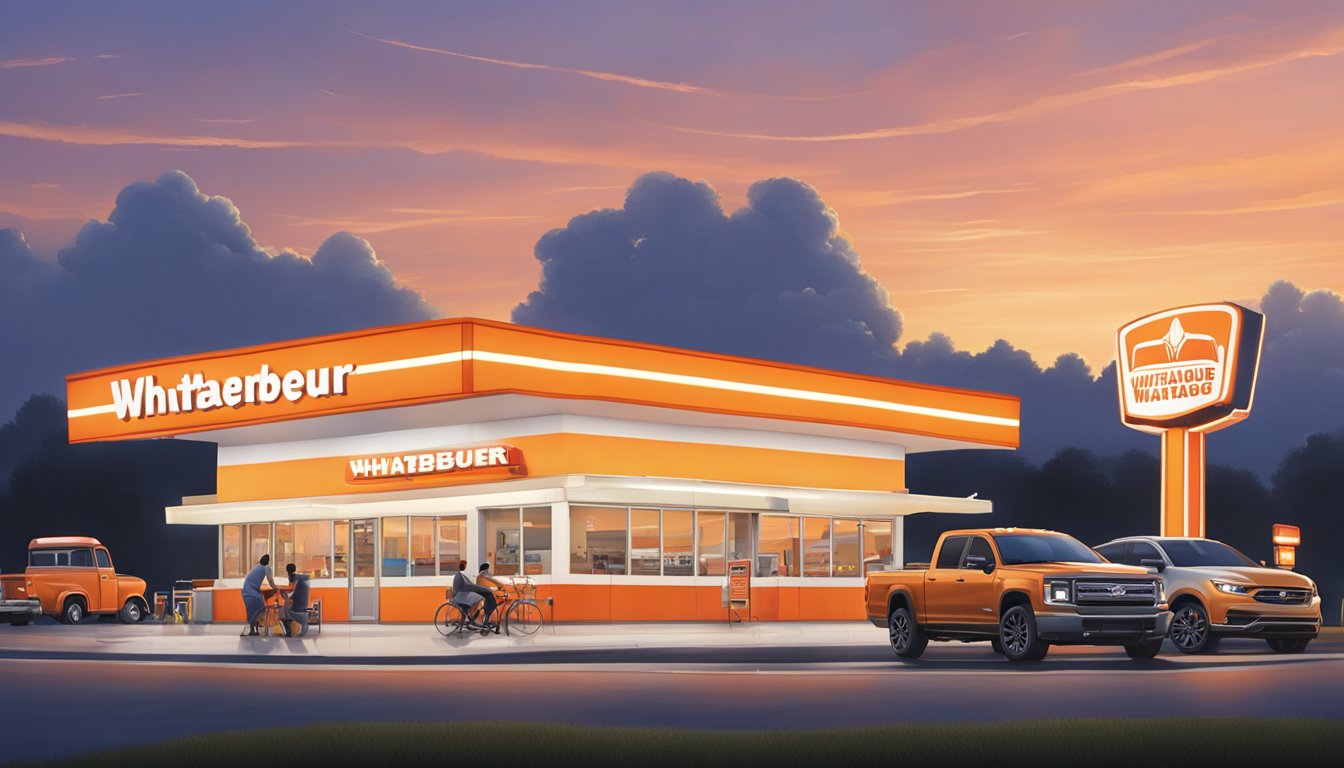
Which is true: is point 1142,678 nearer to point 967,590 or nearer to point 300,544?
point 967,590

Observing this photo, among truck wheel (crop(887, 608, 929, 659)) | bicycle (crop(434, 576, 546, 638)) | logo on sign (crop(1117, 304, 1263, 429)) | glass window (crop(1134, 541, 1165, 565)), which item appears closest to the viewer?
truck wheel (crop(887, 608, 929, 659))

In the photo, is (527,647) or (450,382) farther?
(450,382)

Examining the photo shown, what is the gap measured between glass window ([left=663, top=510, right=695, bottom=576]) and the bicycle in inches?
205

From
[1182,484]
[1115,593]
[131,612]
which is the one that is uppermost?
[1182,484]

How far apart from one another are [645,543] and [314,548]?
31.9 feet

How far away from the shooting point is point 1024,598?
82.7 feet

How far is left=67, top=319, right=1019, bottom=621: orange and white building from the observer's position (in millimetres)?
37312

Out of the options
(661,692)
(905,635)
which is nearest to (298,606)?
(905,635)

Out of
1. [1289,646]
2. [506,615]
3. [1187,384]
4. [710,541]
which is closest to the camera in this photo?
[1289,646]

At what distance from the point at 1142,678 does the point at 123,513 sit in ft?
327

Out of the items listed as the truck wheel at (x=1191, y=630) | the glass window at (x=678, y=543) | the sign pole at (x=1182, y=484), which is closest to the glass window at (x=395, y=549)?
the glass window at (x=678, y=543)

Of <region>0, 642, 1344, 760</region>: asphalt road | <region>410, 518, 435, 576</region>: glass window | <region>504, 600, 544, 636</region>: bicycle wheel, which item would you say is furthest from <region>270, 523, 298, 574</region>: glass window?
<region>0, 642, 1344, 760</region>: asphalt road

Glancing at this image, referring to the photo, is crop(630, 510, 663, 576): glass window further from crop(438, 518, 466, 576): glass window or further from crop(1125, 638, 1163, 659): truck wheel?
crop(1125, 638, 1163, 659): truck wheel

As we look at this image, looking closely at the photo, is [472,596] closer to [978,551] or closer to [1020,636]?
[978,551]
